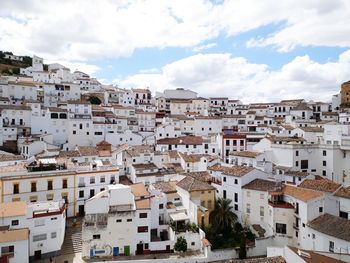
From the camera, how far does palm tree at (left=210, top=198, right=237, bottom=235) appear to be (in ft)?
97.9

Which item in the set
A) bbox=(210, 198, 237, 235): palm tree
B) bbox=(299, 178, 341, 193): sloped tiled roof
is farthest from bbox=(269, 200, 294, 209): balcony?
bbox=(210, 198, 237, 235): palm tree

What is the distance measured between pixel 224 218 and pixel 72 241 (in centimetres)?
1514

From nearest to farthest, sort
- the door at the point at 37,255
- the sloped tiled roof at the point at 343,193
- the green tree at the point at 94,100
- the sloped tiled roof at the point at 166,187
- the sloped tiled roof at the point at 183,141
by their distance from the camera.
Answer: the door at the point at 37,255, the sloped tiled roof at the point at 343,193, the sloped tiled roof at the point at 166,187, the sloped tiled roof at the point at 183,141, the green tree at the point at 94,100

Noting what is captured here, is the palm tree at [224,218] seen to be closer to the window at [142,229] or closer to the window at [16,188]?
the window at [142,229]

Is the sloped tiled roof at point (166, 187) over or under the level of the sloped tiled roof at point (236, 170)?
under

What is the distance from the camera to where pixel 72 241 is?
27.5m

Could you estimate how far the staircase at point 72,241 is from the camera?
86.6 ft

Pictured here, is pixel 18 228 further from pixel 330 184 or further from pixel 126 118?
pixel 126 118

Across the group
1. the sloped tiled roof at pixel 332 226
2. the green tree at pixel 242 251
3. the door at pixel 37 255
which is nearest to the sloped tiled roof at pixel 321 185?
the sloped tiled roof at pixel 332 226

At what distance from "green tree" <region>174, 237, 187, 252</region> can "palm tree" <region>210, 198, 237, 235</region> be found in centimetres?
425

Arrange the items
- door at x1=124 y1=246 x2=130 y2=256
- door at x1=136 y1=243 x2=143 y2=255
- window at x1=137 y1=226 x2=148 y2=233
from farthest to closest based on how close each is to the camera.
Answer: window at x1=137 y1=226 x2=148 y2=233 < door at x1=136 y1=243 x2=143 y2=255 < door at x1=124 y1=246 x2=130 y2=256

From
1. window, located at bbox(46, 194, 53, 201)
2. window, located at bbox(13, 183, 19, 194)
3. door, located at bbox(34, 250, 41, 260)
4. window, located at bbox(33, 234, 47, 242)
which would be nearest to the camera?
door, located at bbox(34, 250, 41, 260)

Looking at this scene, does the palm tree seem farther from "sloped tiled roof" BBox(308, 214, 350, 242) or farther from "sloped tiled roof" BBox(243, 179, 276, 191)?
"sloped tiled roof" BBox(308, 214, 350, 242)

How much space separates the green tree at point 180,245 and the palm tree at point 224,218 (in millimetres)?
4254
